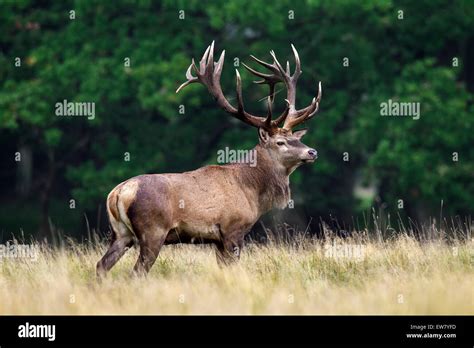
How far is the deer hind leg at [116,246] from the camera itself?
915 cm

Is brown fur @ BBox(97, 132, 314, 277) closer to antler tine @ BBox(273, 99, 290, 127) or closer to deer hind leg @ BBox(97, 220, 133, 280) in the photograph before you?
deer hind leg @ BBox(97, 220, 133, 280)

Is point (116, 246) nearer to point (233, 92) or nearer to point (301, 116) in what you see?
point (301, 116)

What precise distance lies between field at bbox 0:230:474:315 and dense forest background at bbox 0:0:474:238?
941 centimetres

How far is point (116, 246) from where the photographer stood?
9.26 meters

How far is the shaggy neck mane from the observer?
10.3m

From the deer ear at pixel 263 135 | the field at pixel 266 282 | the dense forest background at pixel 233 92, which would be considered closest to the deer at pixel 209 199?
the deer ear at pixel 263 135

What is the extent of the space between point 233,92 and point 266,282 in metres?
12.5

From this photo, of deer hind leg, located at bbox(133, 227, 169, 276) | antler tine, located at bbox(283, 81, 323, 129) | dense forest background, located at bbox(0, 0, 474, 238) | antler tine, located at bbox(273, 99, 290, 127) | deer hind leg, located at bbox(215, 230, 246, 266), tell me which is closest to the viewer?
deer hind leg, located at bbox(133, 227, 169, 276)

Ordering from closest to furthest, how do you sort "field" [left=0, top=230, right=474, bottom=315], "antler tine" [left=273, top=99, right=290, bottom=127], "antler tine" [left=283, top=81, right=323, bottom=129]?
"field" [left=0, top=230, right=474, bottom=315]
"antler tine" [left=273, top=99, right=290, bottom=127]
"antler tine" [left=283, top=81, right=323, bottom=129]

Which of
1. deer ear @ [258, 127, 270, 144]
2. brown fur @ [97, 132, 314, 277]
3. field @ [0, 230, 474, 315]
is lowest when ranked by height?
field @ [0, 230, 474, 315]

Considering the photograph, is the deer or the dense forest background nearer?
the deer

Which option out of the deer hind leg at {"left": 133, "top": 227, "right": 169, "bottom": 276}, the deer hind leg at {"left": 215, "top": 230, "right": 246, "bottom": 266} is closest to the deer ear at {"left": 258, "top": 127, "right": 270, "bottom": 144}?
the deer hind leg at {"left": 215, "top": 230, "right": 246, "bottom": 266}

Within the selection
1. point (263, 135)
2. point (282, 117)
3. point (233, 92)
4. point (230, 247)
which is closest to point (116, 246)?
point (230, 247)

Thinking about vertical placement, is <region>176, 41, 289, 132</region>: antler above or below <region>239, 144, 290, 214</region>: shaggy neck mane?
above
